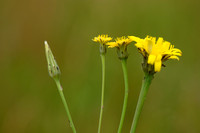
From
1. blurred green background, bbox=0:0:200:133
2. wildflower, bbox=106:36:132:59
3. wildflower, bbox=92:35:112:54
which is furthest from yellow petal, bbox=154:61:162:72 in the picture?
blurred green background, bbox=0:0:200:133

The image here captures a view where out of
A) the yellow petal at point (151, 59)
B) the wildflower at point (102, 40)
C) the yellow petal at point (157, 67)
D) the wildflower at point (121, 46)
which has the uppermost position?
the wildflower at point (102, 40)

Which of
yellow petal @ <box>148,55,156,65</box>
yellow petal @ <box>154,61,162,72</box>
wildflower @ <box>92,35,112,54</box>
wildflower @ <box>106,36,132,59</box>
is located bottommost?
yellow petal @ <box>154,61,162,72</box>

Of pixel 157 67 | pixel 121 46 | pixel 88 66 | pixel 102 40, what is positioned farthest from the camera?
pixel 88 66

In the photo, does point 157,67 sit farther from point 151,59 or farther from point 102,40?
point 102,40

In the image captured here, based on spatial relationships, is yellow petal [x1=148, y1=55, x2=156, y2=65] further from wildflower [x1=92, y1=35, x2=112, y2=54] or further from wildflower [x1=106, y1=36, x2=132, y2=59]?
wildflower [x1=92, y1=35, x2=112, y2=54]

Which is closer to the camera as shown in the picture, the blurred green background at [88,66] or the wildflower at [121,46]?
the wildflower at [121,46]

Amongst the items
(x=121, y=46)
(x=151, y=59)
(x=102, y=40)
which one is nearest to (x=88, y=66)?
(x=102, y=40)

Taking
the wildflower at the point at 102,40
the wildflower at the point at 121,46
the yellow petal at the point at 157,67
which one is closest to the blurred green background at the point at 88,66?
the wildflower at the point at 102,40

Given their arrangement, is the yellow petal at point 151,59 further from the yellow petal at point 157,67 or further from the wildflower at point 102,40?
the wildflower at point 102,40

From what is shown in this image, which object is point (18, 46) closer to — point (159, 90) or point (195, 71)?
point (159, 90)
